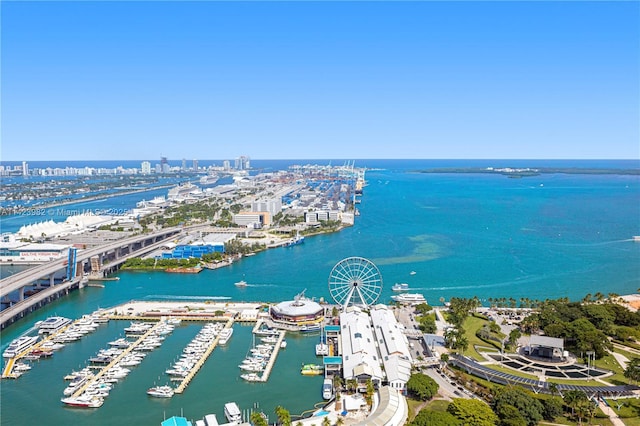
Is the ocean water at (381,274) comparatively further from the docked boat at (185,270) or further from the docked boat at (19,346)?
the docked boat at (19,346)

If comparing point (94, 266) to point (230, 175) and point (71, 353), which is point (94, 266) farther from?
point (230, 175)

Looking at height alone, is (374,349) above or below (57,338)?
above

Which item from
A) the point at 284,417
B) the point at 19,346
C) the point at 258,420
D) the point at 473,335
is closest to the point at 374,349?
the point at 473,335

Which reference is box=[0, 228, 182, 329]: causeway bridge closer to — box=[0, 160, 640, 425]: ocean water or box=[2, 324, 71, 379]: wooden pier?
box=[0, 160, 640, 425]: ocean water

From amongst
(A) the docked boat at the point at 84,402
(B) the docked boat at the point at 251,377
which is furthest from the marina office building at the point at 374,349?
(A) the docked boat at the point at 84,402

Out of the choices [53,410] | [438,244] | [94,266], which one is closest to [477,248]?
[438,244]

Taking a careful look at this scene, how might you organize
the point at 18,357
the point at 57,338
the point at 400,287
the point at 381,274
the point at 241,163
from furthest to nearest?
the point at 241,163 < the point at 381,274 < the point at 400,287 < the point at 57,338 < the point at 18,357

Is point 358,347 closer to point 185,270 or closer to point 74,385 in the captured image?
point 74,385
